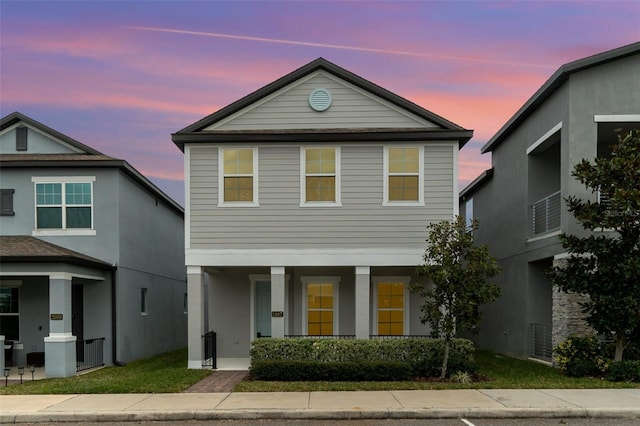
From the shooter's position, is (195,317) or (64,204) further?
(64,204)

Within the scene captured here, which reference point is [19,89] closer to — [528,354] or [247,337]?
[247,337]

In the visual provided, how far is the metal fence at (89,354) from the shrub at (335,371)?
242 inches

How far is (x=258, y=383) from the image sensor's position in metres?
12.5

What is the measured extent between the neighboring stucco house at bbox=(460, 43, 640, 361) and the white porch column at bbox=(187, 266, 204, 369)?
381 inches

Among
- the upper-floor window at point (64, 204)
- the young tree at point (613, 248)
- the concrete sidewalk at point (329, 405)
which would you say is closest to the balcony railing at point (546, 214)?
the young tree at point (613, 248)

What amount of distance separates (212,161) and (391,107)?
5.34 meters

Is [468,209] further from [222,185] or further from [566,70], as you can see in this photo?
[222,185]

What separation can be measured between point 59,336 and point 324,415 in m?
8.25

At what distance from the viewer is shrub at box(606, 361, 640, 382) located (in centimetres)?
1202

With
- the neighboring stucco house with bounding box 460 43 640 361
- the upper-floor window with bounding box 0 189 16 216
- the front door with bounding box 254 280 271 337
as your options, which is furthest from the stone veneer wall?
the upper-floor window with bounding box 0 189 16 216

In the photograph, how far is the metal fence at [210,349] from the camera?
15.3 metres

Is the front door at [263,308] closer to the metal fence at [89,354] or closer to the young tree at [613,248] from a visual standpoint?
the metal fence at [89,354]

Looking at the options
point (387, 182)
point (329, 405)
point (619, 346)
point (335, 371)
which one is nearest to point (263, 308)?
point (335, 371)

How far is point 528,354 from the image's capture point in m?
17.0
